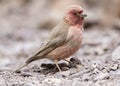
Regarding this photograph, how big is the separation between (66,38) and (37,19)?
13702 millimetres

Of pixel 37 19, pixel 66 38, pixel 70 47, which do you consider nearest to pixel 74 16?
pixel 66 38

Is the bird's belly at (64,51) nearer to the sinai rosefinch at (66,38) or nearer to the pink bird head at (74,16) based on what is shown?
the sinai rosefinch at (66,38)

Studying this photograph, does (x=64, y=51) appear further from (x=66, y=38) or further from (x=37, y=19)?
(x=37, y=19)

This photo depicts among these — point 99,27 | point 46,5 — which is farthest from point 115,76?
point 46,5

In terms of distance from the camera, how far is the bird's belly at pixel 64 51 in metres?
10.5

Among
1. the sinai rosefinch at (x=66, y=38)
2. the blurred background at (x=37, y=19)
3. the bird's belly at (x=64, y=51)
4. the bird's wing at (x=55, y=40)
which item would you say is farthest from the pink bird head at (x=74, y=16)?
the blurred background at (x=37, y=19)

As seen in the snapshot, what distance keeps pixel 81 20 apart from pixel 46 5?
14.8 metres

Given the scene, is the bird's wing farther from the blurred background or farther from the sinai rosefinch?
the blurred background

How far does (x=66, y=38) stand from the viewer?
10.6 meters

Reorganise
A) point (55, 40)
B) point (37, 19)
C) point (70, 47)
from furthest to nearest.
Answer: point (37, 19) < point (55, 40) < point (70, 47)

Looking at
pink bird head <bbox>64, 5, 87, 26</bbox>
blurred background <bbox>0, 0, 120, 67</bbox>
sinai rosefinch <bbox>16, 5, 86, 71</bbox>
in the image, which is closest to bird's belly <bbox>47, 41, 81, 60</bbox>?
sinai rosefinch <bbox>16, 5, 86, 71</bbox>

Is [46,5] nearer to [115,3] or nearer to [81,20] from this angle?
[115,3]

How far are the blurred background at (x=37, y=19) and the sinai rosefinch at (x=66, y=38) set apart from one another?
6.54 metres

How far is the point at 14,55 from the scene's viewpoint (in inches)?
664
